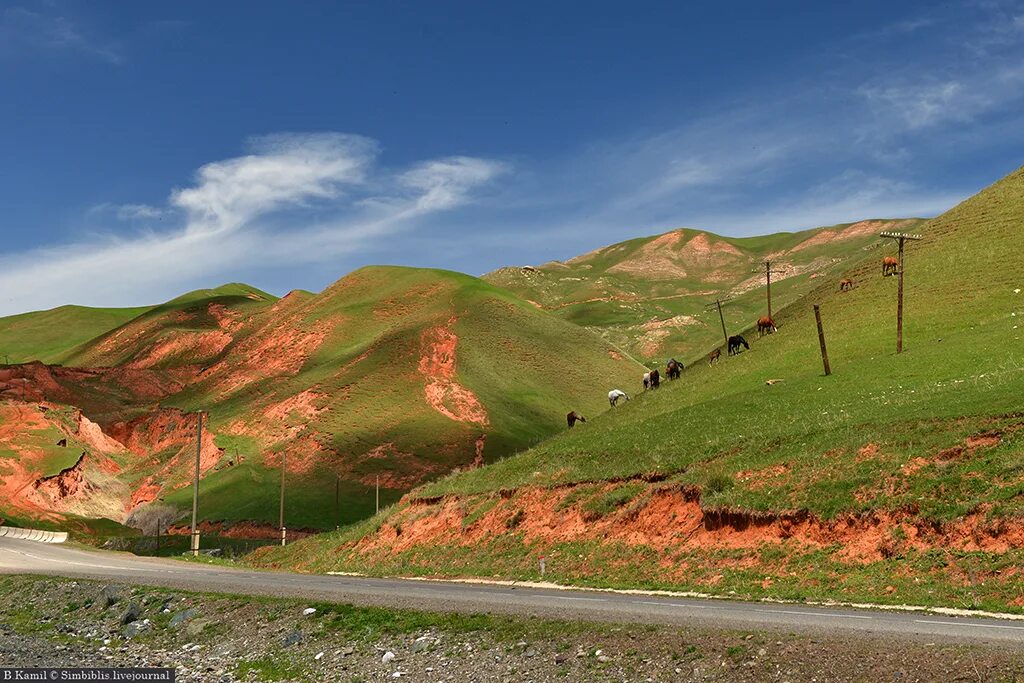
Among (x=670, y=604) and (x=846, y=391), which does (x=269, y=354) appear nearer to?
(x=846, y=391)

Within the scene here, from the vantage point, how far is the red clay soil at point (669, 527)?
29.3 meters

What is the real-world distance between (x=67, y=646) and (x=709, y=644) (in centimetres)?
1901

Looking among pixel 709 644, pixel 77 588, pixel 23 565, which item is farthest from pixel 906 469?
pixel 23 565

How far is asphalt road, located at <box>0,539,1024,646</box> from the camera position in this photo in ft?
58.4

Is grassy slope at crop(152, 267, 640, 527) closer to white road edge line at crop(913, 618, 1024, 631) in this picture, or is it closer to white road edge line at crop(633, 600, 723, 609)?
white road edge line at crop(633, 600, 723, 609)

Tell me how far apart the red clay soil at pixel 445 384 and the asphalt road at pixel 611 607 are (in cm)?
7338

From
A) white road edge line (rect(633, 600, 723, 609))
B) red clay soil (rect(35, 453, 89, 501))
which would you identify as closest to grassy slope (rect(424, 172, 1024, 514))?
white road edge line (rect(633, 600, 723, 609))

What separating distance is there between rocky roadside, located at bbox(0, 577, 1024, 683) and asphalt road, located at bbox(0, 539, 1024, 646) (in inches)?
56.1

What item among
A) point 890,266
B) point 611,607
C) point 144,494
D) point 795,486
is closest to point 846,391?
point 795,486

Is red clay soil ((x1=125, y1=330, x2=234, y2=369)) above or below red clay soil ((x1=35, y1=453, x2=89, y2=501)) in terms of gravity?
above

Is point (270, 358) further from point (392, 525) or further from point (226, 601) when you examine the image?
point (226, 601)

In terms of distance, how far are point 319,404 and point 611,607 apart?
3801 inches

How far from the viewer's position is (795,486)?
120 feet

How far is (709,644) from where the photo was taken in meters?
16.8
